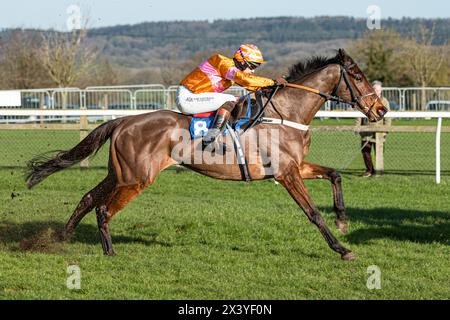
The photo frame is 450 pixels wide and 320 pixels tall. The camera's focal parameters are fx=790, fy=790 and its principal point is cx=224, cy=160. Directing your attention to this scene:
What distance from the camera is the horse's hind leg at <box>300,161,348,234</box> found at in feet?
26.2

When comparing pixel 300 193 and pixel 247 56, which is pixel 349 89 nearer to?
pixel 247 56

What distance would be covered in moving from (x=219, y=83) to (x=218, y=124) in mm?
512

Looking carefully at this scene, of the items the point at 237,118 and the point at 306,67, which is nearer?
the point at 237,118

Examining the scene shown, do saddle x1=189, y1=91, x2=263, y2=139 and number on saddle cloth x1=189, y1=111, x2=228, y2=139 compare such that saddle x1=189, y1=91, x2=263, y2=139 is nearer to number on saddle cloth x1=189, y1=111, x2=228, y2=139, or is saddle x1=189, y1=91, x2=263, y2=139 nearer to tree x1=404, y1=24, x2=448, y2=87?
number on saddle cloth x1=189, y1=111, x2=228, y2=139

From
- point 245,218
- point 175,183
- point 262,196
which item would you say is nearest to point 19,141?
point 175,183

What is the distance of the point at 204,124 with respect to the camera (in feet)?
26.2

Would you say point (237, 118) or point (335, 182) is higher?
point (237, 118)

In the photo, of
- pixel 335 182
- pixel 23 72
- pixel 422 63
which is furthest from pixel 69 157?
pixel 422 63

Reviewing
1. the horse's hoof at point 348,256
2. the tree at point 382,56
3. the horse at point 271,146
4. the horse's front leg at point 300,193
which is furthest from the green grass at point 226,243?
the tree at point 382,56

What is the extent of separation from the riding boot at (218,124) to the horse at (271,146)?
0.18m

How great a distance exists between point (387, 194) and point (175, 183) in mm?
3712

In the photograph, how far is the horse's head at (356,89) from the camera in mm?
8180

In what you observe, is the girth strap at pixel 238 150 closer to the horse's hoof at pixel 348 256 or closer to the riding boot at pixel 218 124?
the riding boot at pixel 218 124
